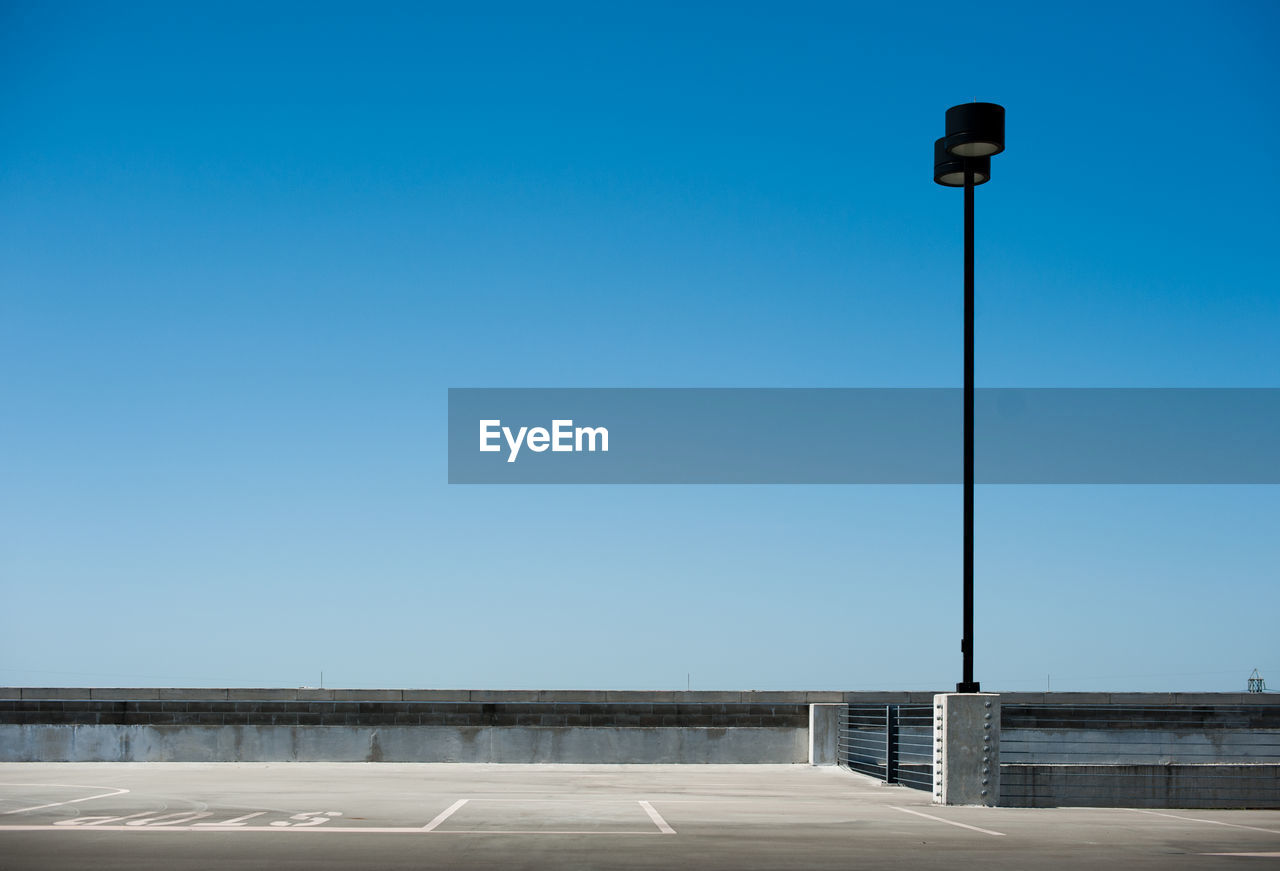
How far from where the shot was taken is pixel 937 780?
1838 cm

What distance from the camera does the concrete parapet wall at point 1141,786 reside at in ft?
60.6

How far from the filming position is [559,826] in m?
15.0

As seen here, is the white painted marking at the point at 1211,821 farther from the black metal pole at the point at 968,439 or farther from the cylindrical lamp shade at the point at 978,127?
the cylindrical lamp shade at the point at 978,127

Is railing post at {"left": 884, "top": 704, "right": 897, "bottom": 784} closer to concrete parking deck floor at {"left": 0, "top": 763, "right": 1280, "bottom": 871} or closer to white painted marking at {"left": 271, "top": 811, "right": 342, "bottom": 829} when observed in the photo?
concrete parking deck floor at {"left": 0, "top": 763, "right": 1280, "bottom": 871}

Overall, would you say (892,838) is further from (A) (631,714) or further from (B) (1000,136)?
(A) (631,714)

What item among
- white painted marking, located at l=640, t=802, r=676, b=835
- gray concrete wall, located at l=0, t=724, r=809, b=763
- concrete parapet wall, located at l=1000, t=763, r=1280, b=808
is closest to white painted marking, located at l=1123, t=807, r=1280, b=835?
concrete parapet wall, located at l=1000, t=763, r=1280, b=808

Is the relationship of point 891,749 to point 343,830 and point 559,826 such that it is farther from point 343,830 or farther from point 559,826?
point 343,830

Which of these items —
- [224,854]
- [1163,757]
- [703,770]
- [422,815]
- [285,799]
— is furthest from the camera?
[1163,757]

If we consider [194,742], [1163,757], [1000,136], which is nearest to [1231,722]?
[1163,757]

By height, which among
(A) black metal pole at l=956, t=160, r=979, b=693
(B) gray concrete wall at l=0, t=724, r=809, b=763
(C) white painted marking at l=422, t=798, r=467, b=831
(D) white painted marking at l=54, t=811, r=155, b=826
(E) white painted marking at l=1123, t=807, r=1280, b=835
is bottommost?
(B) gray concrete wall at l=0, t=724, r=809, b=763

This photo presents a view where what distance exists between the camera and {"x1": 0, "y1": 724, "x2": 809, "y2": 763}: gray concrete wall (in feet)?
82.1

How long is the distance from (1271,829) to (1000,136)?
995cm

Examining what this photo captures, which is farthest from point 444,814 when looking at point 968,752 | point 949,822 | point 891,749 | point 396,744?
point 396,744

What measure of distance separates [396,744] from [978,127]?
15.6 metres
